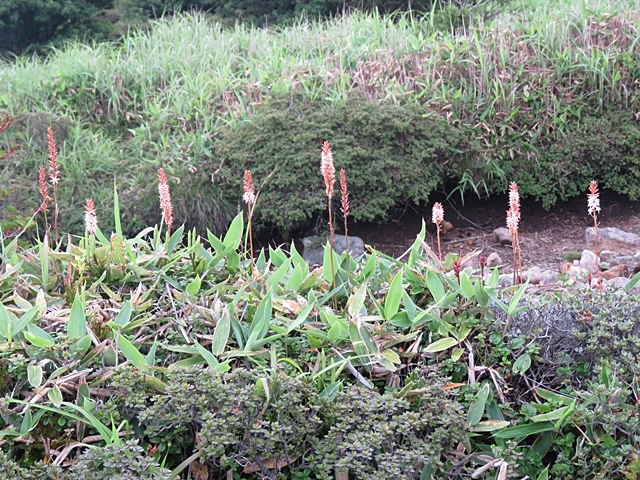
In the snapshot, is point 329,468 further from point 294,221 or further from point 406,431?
point 294,221

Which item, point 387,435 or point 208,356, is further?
point 208,356

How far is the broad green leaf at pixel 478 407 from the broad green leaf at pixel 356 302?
1.47 feet

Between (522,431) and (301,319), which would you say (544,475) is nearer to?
(522,431)

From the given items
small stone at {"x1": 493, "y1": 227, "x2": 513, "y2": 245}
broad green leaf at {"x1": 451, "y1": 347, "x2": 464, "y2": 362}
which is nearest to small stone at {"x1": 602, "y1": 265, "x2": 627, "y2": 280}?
small stone at {"x1": 493, "y1": 227, "x2": 513, "y2": 245}

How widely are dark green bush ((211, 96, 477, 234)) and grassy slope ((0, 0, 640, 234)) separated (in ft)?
0.94

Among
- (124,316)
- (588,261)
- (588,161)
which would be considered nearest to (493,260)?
(588,261)

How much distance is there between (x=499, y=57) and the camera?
7.01 metres

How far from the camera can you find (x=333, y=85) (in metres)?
6.97

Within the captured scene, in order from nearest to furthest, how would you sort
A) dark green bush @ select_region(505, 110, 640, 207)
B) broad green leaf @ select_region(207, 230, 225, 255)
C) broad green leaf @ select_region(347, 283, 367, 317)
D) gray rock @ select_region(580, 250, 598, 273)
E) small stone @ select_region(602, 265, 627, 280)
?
1. broad green leaf @ select_region(347, 283, 367, 317)
2. broad green leaf @ select_region(207, 230, 225, 255)
3. small stone @ select_region(602, 265, 627, 280)
4. gray rock @ select_region(580, 250, 598, 273)
5. dark green bush @ select_region(505, 110, 640, 207)

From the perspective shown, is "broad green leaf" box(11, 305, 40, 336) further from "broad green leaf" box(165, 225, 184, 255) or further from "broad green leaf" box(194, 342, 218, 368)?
"broad green leaf" box(165, 225, 184, 255)

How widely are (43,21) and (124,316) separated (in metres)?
12.1

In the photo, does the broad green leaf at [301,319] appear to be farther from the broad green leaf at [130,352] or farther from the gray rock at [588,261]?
the gray rock at [588,261]

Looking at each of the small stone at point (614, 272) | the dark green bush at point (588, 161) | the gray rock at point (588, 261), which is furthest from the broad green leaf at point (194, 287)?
the dark green bush at point (588, 161)

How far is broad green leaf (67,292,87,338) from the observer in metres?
2.26
